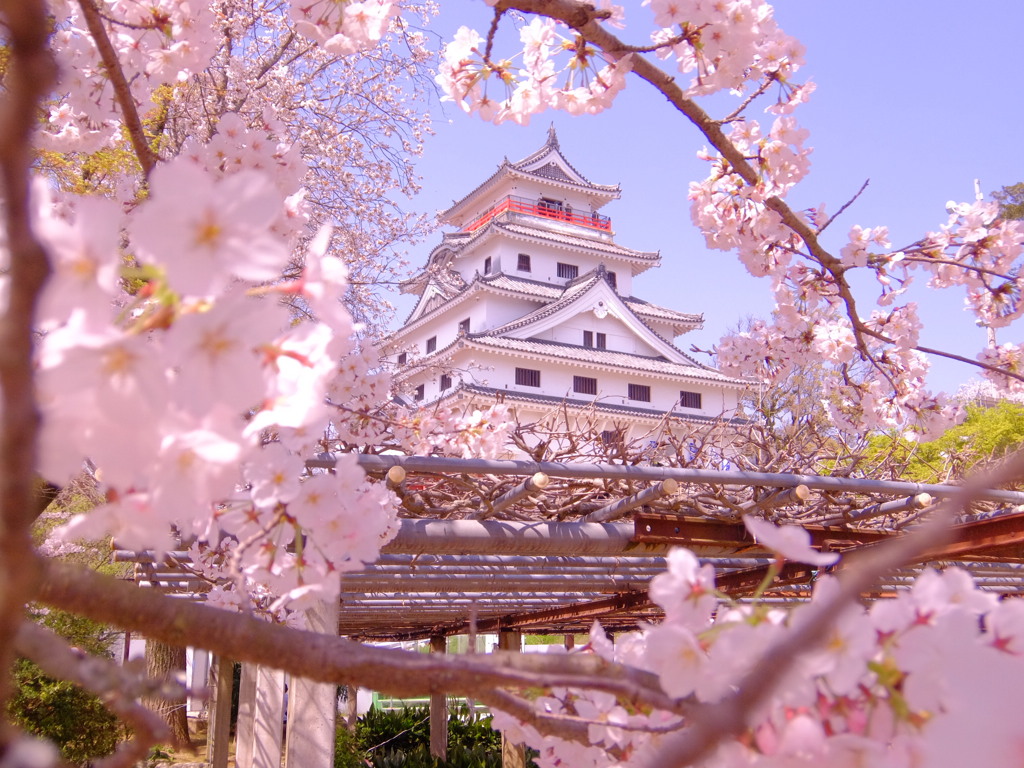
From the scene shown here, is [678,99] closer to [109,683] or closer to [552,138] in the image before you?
[109,683]

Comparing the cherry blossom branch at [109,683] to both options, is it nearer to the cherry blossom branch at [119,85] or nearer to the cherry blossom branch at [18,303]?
the cherry blossom branch at [18,303]

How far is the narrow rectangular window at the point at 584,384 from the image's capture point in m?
24.1

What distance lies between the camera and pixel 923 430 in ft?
13.3

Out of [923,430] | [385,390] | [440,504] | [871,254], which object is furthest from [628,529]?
[923,430]

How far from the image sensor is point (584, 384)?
80.1ft

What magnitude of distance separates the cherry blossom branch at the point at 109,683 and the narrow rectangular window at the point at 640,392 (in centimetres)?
2434

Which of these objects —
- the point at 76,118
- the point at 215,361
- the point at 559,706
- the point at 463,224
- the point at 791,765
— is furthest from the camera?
the point at 463,224

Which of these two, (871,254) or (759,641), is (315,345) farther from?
(871,254)

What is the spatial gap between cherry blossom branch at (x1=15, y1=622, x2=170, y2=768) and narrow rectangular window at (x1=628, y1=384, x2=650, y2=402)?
24.3 m

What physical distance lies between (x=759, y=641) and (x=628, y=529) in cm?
261

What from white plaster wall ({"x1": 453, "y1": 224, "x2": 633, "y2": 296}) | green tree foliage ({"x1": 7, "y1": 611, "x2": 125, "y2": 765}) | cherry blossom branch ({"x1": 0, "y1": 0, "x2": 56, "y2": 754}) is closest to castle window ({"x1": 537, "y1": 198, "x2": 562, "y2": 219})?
white plaster wall ({"x1": 453, "y1": 224, "x2": 633, "y2": 296})

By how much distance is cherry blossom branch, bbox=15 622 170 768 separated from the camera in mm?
554

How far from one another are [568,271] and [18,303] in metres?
28.3

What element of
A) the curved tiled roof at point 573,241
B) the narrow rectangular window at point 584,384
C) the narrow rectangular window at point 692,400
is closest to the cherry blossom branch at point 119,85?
the narrow rectangular window at point 584,384
